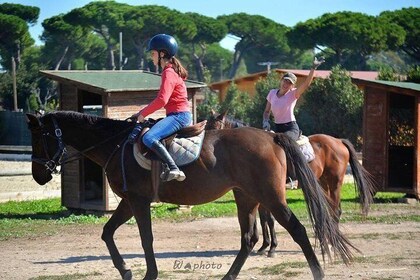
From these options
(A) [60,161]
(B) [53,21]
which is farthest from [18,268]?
(B) [53,21]

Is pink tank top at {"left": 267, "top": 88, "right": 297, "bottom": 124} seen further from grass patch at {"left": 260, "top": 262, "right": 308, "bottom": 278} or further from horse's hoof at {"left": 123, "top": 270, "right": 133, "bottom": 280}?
horse's hoof at {"left": 123, "top": 270, "right": 133, "bottom": 280}

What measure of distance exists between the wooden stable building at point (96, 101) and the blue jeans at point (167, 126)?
552 centimetres

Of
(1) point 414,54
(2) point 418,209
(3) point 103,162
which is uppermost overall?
(1) point 414,54

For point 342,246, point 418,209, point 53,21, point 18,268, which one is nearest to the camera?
point 342,246

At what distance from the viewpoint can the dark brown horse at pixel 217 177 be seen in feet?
28.7

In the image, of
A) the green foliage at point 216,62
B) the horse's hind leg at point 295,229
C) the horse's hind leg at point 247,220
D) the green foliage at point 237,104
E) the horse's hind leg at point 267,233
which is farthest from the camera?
the green foliage at point 216,62

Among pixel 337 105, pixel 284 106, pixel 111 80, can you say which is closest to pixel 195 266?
pixel 284 106

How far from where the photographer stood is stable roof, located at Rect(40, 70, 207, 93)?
14.6 m

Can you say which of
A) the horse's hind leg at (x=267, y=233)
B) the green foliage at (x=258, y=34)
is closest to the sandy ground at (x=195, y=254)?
the horse's hind leg at (x=267, y=233)

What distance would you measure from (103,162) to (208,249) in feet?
9.80

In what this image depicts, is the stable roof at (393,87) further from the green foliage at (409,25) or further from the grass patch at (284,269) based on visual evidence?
the green foliage at (409,25)

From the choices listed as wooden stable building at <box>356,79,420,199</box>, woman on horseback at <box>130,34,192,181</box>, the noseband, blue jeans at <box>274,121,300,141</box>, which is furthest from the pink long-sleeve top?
wooden stable building at <box>356,79,420,199</box>

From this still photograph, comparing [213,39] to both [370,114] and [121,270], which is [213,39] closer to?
[370,114]

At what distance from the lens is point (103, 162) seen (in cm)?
917
